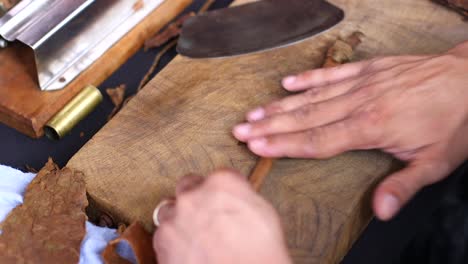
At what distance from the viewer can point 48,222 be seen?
0.95 metres

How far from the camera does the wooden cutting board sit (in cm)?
95

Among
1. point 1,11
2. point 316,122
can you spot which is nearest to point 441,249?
point 316,122

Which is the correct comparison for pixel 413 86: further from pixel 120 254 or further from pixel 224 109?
pixel 120 254

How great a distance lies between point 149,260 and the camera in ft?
2.94

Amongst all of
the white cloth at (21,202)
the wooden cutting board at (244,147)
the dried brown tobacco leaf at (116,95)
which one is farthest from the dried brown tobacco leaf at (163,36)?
the white cloth at (21,202)

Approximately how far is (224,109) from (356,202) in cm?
32

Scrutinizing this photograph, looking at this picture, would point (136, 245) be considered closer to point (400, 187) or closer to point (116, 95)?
point (400, 187)

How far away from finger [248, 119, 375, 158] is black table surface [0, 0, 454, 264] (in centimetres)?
30

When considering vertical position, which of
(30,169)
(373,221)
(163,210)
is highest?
(163,210)

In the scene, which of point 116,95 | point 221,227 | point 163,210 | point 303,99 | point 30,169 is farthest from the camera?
point 116,95

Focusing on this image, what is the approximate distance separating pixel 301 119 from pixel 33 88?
653 millimetres

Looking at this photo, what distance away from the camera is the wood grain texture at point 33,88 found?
1.24 m

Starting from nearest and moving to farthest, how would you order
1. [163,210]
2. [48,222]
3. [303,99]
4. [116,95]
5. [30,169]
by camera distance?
[163,210]
[48,222]
[303,99]
[30,169]
[116,95]

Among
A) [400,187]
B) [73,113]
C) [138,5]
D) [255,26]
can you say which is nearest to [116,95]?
[73,113]
